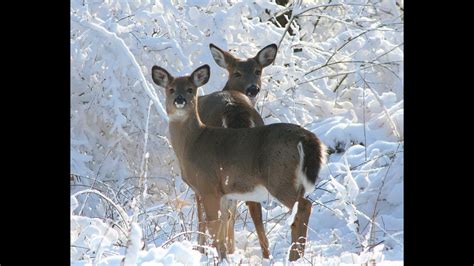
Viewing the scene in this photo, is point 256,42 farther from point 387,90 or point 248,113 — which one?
point 248,113

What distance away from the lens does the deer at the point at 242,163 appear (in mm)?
6324

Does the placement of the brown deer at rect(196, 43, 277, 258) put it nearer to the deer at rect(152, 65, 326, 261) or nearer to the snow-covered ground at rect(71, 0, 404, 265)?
the deer at rect(152, 65, 326, 261)

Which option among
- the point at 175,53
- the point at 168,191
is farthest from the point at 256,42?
the point at 168,191

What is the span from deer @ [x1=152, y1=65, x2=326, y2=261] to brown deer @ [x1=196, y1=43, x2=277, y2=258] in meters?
0.24

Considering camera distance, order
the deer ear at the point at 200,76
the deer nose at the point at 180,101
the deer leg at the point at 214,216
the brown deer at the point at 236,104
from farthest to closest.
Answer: the deer ear at the point at 200,76
the deer nose at the point at 180,101
the brown deer at the point at 236,104
the deer leg at the point at 214,216

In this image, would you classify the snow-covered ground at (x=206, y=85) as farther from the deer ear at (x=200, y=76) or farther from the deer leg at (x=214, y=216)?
the deer leg at (x=214, y=216)

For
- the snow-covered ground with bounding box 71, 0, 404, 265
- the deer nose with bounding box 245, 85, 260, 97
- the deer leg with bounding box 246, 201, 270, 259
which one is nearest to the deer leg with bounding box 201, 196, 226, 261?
the deer leg with bounding box 246, 201, 270, 259

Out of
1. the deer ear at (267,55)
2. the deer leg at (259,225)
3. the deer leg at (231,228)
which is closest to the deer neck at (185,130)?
the deer leg at (231,228)

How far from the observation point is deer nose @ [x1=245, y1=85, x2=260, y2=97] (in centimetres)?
873

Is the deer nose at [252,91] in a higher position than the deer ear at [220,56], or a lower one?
lower

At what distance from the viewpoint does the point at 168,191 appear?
1023 centimetres

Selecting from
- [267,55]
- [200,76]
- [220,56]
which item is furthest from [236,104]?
[220,56]

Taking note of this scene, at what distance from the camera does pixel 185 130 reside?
738 cm

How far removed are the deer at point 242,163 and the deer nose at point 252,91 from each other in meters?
1.29
